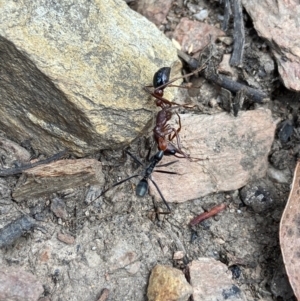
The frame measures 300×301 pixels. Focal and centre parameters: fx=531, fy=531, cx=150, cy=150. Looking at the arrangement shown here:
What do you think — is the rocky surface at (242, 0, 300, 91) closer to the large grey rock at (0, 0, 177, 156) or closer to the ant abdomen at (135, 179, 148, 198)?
the large grey rock at (0, 0, 177, 156)

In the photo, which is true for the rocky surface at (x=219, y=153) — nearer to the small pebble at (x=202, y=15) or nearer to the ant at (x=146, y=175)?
the ant at (x=146, y=175)

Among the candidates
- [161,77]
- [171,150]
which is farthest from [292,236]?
[161,77]

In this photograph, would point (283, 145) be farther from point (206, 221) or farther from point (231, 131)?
point (206, 221)

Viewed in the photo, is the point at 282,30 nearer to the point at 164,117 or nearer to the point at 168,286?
the point at 164,117

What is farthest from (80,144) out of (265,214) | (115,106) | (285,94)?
(285,94)

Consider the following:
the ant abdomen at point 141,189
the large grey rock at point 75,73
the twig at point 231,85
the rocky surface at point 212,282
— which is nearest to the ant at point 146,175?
the ant abdomen at point 141,189

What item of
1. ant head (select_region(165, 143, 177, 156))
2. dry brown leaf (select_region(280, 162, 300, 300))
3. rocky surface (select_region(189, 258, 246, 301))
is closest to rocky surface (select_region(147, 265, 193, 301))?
rocky surface (select_region(189, 258, 246, 301))
